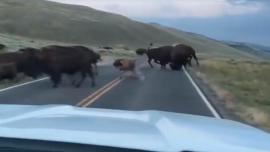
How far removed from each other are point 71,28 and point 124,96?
453ft

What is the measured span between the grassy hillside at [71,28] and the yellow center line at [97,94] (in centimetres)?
11554

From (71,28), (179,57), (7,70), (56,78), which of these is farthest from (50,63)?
(71,28)

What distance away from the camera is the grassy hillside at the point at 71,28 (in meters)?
154

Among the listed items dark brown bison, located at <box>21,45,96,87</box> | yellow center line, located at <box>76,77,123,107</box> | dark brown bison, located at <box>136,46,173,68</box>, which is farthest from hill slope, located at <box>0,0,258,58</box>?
dark brown bison, located at <box>21,45,96,87</box>

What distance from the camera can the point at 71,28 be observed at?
163000 mm

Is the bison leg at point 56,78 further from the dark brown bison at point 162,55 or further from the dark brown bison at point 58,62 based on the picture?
the dark brown bison at point 162,55

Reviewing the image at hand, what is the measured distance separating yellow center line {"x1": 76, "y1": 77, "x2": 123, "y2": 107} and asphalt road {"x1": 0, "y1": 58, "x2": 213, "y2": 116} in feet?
0.53

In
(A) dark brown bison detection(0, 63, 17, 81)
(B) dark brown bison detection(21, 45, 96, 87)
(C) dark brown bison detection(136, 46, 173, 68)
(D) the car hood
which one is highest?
(D) the car hood

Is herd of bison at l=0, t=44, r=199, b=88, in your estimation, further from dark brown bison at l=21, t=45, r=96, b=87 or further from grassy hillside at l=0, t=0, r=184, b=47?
grassy hillside at l=0, t=0, r=184, b=47

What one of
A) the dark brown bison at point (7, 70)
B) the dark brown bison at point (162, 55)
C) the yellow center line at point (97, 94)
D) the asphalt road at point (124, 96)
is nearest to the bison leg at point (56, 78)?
the asphalt road at point (124, 96)

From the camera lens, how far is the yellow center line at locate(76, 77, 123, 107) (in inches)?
890

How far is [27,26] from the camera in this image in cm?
15538

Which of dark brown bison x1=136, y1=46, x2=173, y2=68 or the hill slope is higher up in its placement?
dark brown bison x1=136, y1=46, x2=173, y2=68

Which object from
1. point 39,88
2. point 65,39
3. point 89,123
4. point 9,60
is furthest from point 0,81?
point 65,39
